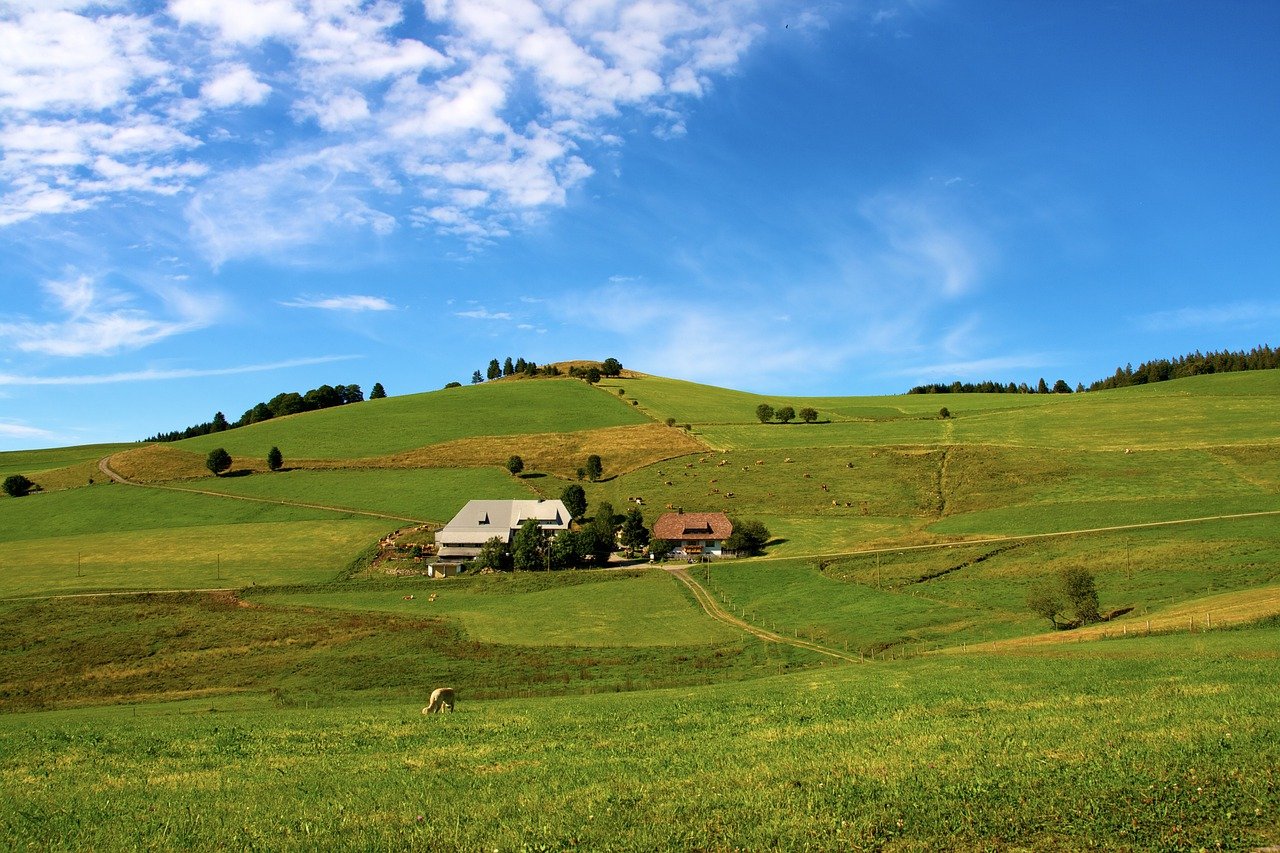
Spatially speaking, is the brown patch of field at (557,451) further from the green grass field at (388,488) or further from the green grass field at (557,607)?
the green grass field at (557,607)

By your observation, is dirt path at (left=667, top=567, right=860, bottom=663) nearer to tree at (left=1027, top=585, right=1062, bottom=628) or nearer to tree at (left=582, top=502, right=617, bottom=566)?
tree at (left=582, top=502, right=617, bottom=566)

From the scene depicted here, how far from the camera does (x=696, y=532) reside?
106125 millimetres

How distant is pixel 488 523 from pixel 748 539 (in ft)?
122

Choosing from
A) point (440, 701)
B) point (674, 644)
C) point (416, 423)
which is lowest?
point (674, 644)

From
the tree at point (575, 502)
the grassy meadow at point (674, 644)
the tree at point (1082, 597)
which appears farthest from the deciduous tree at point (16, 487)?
the tree at point (1082, 597)

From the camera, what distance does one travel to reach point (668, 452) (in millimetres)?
142125

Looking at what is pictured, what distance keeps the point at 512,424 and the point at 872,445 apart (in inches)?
2937

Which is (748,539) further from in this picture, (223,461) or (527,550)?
(223,461)

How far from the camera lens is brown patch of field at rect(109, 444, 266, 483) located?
442 ft

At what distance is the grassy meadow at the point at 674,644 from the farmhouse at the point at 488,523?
9631 millimetres

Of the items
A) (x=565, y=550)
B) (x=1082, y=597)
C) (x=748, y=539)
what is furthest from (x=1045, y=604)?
(x=565, y=550)

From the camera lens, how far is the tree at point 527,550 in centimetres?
9819

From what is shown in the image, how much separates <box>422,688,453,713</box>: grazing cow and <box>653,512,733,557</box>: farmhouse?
7656cm

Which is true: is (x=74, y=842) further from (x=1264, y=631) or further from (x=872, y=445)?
(x=872, y=445)
